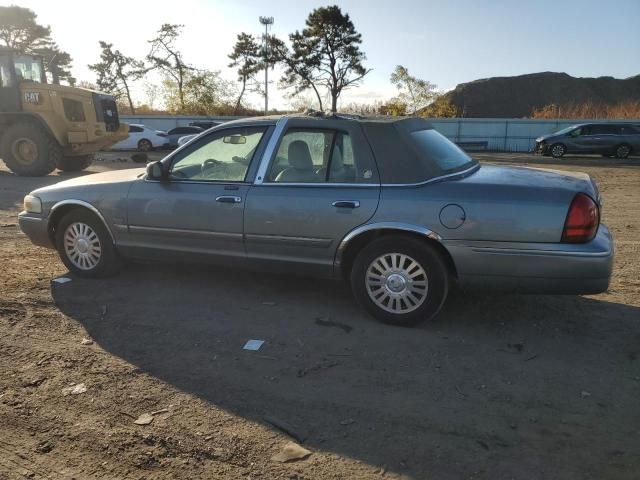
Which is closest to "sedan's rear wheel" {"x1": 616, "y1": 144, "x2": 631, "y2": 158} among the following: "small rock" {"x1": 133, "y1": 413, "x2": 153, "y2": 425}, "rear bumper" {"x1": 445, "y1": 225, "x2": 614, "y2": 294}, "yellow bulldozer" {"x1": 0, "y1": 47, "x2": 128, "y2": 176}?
"yellow bulldozer" {"x1": 0, "y1": 47, "x2": 128, "y2": 176}

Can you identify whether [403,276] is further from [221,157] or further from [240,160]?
[221,157]

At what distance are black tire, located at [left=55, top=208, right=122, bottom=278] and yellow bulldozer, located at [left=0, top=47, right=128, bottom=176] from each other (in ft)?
31.8

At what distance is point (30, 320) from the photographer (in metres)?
4.36

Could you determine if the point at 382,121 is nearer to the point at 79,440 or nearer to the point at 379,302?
the point at 379,302

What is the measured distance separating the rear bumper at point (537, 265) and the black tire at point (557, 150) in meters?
23.5

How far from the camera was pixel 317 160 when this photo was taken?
4.50 metres

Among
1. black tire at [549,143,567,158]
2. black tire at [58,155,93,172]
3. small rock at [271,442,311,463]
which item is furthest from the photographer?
black tire at [549,143,567,158]

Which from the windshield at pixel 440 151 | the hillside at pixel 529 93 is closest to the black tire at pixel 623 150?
the windshield at pixel 440 151

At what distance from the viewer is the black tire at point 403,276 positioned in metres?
4.09

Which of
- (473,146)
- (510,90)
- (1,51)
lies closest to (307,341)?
(1,51)

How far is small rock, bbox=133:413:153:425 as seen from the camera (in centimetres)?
297

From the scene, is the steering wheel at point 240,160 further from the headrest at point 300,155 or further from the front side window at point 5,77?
the front side window at point 5,77

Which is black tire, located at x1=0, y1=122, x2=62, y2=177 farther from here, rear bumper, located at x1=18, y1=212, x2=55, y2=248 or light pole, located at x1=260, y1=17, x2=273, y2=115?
light pole, located at x1=260, y1=17, x2=273, y2=115

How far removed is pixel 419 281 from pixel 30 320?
313 centimetres
